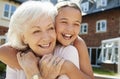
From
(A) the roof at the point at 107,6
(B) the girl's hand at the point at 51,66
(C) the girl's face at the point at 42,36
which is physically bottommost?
(B) the girl's hand at the point at 51,66

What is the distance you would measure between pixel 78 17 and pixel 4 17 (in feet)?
71.5

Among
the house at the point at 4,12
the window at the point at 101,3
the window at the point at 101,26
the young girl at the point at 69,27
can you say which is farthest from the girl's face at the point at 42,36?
the window at the point at 101,3

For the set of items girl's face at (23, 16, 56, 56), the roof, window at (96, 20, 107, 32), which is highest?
the roof

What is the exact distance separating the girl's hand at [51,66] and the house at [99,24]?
79.5ft

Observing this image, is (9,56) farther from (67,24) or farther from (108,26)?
(108,26)

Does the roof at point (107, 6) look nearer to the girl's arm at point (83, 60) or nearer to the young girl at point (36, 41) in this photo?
the girl's arm at point (83, 60)

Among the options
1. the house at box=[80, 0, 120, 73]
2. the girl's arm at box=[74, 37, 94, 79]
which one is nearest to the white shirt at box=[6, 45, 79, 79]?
the girl's arm at box=[74, 37, 94, 79]

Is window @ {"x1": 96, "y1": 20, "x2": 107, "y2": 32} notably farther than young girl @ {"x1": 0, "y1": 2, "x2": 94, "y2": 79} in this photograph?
Yes

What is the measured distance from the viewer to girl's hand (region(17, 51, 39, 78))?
1432 millimetres

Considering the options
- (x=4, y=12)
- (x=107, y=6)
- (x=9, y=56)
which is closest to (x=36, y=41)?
(x=9, y=56)

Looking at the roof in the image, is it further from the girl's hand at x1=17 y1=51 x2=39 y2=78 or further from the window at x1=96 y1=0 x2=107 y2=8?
the girl's hand at x1=17 y1=51 x2=39 y2=78

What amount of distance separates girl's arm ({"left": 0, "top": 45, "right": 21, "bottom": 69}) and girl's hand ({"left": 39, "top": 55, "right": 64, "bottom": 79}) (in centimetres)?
25

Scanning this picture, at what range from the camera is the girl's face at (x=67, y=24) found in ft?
5.26

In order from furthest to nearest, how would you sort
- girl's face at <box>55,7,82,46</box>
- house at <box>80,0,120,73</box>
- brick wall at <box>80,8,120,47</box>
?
1. house at <box>80,0,120,73</box>
2. brick wall at <box>80,8,120,47</box>
3. girl's face at <box>55,7,82,46</box>
